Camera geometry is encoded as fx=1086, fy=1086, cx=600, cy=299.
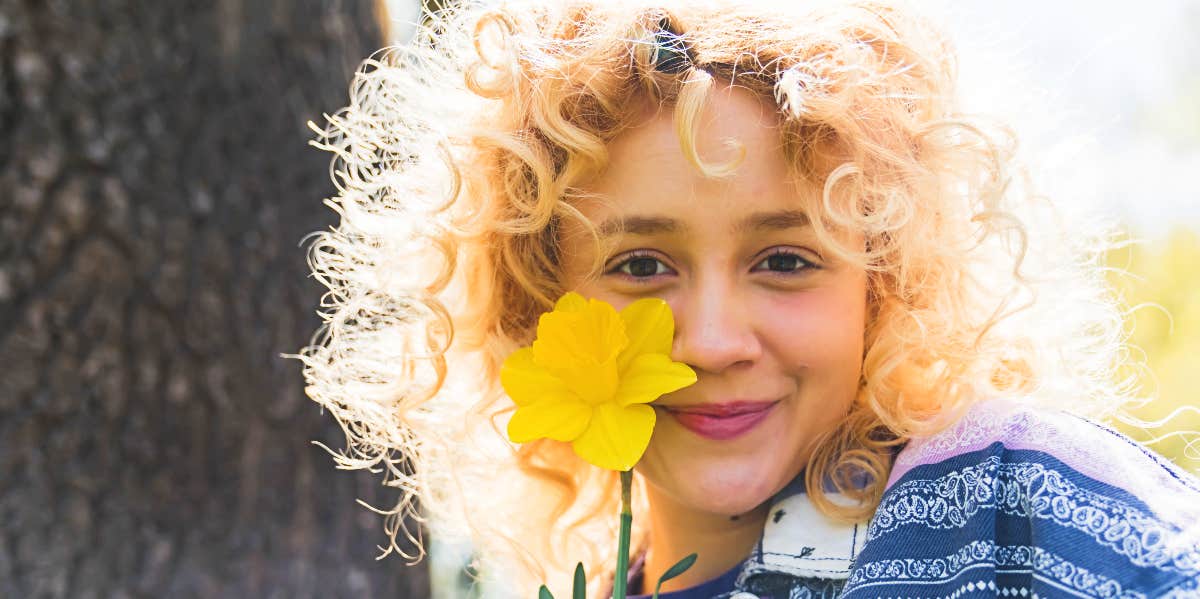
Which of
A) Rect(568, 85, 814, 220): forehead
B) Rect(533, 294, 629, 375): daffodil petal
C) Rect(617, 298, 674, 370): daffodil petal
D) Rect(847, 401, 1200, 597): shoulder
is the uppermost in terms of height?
Rect(568, 85, 814, 220): forehead

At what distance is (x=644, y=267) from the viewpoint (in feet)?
4.27

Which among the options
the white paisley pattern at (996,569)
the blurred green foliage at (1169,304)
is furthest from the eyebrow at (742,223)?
the blurred green foliage at (1169,304)

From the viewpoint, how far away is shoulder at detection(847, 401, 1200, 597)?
37.9 inches

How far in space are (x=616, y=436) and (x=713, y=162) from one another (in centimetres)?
34

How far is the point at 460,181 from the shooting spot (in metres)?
1.40

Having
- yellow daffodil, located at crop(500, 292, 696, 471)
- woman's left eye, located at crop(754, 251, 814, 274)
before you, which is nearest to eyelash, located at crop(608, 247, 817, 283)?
woman's left eye, located at crop(754, 251, 814, 274)

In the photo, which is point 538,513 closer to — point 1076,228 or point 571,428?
point 571,428

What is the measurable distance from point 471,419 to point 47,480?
0.70m

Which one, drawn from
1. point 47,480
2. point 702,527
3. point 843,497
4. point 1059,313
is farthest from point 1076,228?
point 47,480

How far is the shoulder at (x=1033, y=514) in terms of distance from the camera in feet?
3.16

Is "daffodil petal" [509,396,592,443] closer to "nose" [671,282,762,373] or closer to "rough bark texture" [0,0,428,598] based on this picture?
"nose" [671,282,762,373]

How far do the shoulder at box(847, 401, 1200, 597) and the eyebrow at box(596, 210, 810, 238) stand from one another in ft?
0.94

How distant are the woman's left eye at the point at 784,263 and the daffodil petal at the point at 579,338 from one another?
0.70 feet

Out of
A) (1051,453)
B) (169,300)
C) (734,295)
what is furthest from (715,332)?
(169,300)
